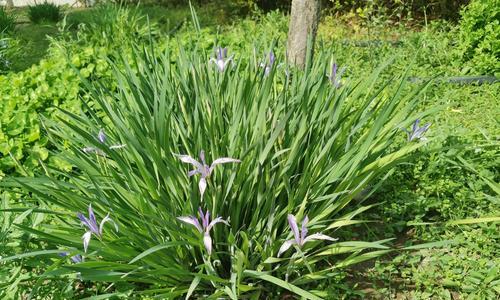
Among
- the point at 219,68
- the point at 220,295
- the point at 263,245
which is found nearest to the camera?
the point at 220,295

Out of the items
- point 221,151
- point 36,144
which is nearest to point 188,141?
point 221,151

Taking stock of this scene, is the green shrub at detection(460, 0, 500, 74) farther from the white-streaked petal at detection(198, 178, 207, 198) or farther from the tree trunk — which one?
the white-streaked petal at detection(198, 178, 207, 198)

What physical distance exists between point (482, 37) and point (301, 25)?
1838 millimetres

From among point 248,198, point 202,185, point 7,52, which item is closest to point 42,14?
point 7,52

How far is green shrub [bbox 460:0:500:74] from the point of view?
13.8 ft

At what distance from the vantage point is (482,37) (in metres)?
4.38

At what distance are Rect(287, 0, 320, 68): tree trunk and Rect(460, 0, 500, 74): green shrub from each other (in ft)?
5.42

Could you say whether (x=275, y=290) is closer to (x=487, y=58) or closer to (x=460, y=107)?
(x=460, y=107)

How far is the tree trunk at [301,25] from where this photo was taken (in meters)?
3.56

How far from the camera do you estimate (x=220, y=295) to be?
5.54 feet

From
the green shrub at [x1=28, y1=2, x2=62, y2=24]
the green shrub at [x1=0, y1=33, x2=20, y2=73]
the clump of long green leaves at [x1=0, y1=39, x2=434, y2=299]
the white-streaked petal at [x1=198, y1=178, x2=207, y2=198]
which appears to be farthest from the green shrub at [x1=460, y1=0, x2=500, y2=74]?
the green shrub at [x1=28, y1=2, x2=62, y2=24]

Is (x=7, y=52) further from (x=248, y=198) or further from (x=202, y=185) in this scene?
(x=202, y=185)

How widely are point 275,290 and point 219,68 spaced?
976mm

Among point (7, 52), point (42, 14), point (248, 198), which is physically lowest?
point (248, 198)
